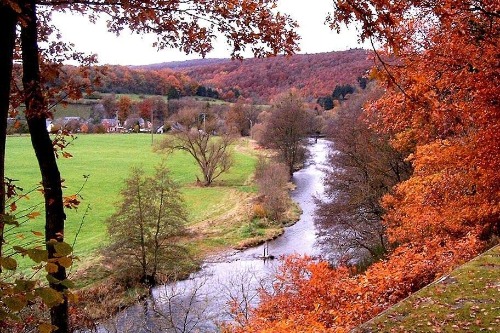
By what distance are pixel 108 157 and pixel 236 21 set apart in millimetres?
56815

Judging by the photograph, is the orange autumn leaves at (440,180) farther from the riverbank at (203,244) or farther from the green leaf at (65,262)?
the green leaf at (65,262)

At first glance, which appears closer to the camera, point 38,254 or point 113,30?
point 38,254

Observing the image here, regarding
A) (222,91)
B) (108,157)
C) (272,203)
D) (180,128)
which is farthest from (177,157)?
(222,91)

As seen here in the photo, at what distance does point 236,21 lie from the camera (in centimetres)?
462

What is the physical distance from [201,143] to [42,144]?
40322mm

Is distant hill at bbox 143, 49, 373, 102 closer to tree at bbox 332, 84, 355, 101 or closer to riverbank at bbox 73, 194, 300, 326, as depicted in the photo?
tree at bbox 332, 84, 355, 101

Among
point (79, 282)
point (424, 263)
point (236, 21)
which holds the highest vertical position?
point (236, 21)

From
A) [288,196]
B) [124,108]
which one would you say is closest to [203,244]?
[288,196]

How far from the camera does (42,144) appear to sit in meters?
4.66

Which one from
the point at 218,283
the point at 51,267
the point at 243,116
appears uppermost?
the point at 243,116

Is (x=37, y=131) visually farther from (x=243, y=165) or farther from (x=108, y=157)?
(x=108, y=157)

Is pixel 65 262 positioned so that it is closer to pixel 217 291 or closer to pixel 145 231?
pixel 217 291

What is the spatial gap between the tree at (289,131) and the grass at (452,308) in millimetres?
38518

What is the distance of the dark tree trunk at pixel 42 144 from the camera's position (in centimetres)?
442
